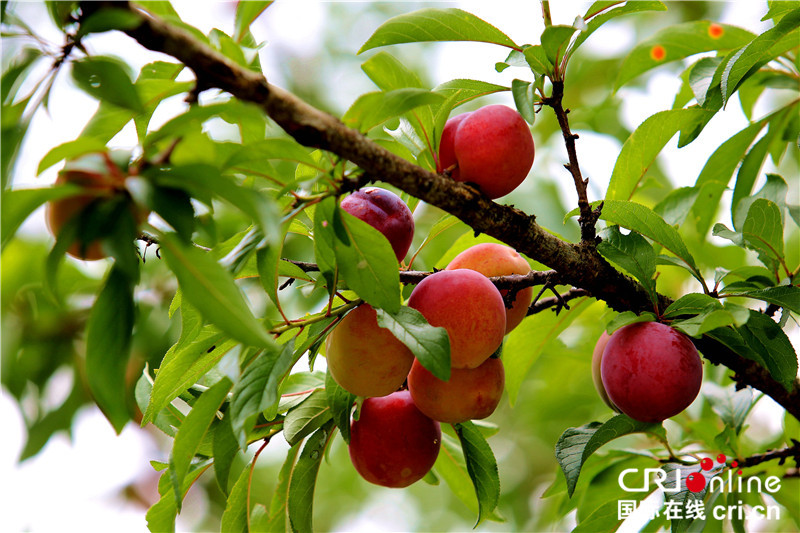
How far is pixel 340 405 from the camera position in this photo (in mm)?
898

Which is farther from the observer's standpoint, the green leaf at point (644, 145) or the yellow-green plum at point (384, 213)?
the green leaf at point (644, 145)

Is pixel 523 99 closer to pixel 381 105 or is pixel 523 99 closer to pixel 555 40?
pixel 555 40

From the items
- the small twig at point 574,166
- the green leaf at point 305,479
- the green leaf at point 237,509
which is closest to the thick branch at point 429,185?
the small twig at point 574,166

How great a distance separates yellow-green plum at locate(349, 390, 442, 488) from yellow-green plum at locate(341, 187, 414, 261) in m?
0.25

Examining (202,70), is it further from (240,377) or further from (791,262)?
(791,262)

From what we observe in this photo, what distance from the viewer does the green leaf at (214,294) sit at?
1.82 ft

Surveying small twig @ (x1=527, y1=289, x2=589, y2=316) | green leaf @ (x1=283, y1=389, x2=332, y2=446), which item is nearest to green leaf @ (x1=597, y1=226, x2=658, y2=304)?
small twig @ (x1=527, y1=289, x2=589, y2=316)

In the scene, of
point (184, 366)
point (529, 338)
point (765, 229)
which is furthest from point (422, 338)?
point (765, 229)

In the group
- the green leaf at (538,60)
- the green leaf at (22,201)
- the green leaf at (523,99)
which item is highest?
the green leaf at (538,60)

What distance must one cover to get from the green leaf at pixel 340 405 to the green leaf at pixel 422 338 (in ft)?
0.66

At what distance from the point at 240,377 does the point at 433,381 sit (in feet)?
0.87

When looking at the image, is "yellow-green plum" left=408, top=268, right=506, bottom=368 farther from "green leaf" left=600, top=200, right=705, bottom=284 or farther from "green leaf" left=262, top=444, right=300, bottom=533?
"green leaf" left=262, top=444, right=300, bottom=533

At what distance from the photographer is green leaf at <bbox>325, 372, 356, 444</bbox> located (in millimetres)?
895

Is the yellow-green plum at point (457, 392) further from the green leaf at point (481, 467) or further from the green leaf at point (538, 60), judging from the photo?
the green leaf at point (538, 60)
